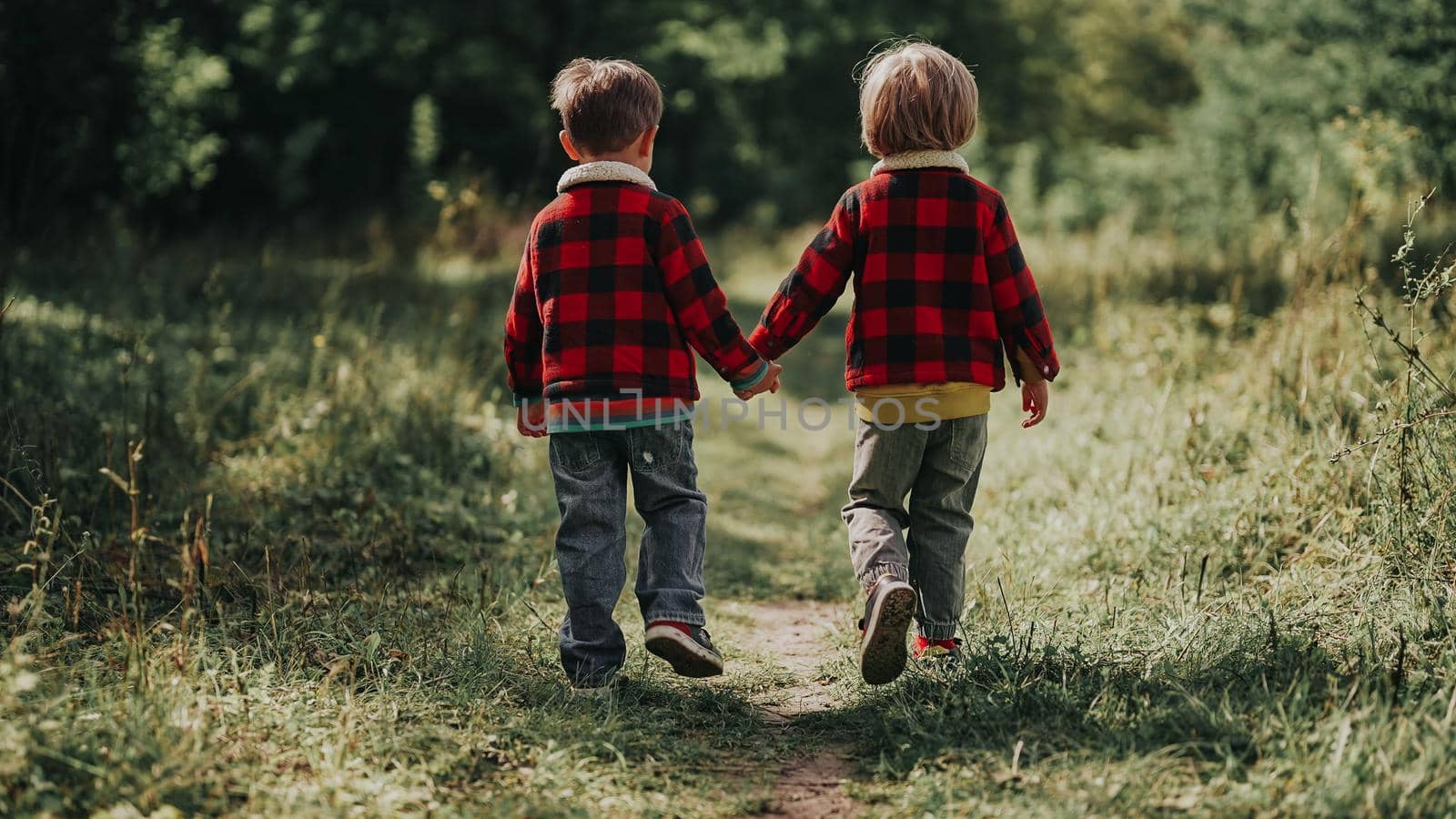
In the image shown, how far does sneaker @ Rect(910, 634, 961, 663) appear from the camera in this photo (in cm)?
322

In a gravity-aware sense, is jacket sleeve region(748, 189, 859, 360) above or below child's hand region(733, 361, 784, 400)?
above

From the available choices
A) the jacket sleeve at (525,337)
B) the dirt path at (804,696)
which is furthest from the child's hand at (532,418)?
the dirt path at (804,696)

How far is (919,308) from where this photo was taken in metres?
3.12

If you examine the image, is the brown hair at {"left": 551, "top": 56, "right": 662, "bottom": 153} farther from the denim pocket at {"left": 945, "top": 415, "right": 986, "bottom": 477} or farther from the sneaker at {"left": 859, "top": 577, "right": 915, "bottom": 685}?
the sneaker at {"left": 859, "top": 577, "right": 915, "bottom": 685}

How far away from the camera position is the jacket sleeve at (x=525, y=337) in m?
3.26

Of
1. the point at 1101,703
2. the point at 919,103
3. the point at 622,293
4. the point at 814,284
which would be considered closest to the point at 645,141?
the point at 622,293

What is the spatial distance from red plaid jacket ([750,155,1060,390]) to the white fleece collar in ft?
1.76

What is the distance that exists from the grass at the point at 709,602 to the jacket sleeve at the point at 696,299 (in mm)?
981

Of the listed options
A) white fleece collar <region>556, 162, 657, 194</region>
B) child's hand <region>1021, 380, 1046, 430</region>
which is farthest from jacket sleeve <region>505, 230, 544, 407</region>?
child's hand <region>1021, 380, 1046, 430</region>

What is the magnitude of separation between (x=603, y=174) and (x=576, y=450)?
2.51 feet

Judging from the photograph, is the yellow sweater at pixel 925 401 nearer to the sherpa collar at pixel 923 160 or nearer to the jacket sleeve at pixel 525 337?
the sherpa collar at pixel 923 160

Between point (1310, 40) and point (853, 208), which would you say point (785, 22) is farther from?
point (853, 208)

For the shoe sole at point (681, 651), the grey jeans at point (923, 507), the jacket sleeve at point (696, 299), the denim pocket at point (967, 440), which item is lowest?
the shoe sole at point (681, 651)

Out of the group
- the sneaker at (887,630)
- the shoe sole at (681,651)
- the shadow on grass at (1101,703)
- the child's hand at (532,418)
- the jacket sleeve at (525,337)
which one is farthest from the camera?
the child's hand at (532,418)
